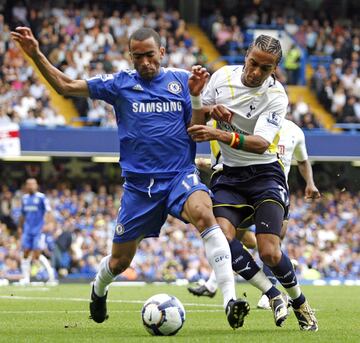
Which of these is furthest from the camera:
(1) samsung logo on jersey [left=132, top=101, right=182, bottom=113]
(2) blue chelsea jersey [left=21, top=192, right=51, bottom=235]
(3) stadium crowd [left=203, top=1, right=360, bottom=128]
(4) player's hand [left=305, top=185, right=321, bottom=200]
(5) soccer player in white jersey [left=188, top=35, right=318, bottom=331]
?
(3) stadium crowd [left=203, top=1, right=360, bottom=128]

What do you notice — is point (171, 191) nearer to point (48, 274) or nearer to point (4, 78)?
point (48, 274)

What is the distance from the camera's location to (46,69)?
27.7 feet

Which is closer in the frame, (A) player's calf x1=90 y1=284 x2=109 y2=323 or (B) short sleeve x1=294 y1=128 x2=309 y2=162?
(A) player's calf x1=90 y1=284 x2=109 y2=323

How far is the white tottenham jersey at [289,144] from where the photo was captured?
12569 millimetres

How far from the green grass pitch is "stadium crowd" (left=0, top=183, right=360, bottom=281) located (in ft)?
30.5

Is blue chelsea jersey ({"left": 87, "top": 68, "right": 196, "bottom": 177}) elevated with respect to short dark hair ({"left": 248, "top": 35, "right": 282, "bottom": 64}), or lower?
lower

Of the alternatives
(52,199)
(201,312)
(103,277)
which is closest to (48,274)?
(52,199)

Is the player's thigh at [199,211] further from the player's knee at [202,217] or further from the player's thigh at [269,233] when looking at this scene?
the player's thigh at [269,233]

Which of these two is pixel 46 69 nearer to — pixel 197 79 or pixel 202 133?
pixel 197 79

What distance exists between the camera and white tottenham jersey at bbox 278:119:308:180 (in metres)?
12.6

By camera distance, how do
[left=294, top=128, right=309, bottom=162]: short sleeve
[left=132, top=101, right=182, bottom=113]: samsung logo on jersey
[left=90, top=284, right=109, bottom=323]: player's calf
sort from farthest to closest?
[left=294, top=128, right=309, bottom=162]: short sleeve < [left=90, top=284, right=109, bottom=323]: player's calf < [left=132, top=101, right=182, bottom=113]: samsung logo on jersey

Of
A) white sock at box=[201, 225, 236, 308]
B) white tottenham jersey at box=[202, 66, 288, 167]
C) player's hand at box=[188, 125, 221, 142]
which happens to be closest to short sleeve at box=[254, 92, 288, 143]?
white tottenham jersey at box=[202, 66, 288, 167]

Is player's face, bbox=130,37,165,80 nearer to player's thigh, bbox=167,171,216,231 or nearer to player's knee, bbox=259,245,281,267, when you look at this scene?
player's thigh, bbox=167,171,216,231

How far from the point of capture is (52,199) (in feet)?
87.5
